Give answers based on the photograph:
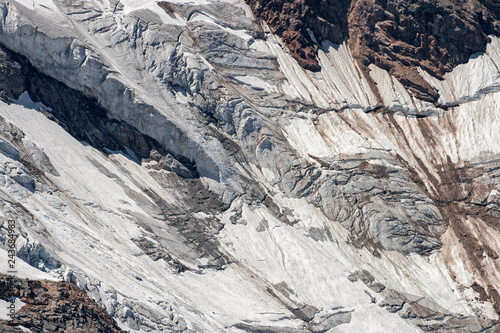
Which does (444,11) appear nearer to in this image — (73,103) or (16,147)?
(73,103)

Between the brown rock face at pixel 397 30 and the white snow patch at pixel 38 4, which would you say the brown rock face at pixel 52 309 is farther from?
the brown rock face at pixel 397 30

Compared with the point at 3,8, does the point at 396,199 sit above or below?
below

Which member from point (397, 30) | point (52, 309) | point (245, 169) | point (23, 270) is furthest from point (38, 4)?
point (397, 30)

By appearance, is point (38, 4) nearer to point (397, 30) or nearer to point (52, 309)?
point (52, 309)

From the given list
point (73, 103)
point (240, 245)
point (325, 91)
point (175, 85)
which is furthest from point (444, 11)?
point (73, 103)

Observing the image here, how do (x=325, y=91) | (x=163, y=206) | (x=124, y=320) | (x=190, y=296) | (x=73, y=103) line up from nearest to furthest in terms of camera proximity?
1. (x=124, y=320)
2. (x=190, y=296)
3. (x=163, y=206)
4. (x=73, y=103)
5. (x=325, y=91)

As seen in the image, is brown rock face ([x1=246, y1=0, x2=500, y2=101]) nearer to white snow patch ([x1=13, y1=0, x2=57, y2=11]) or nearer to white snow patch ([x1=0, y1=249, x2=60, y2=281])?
white snow patch ([x1=13, y1=0, x2=57, y2=11])

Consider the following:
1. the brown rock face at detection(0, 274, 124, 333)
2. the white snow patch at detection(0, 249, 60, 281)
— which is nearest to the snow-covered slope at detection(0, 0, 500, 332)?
the white snow patch at detection(0, 249, 60, 281)
